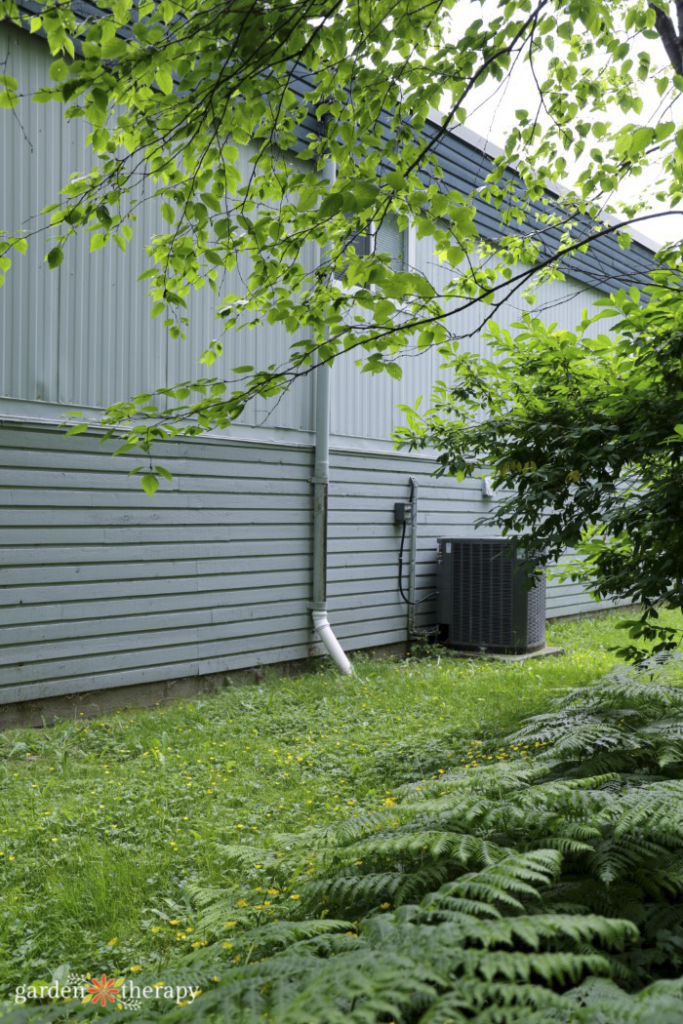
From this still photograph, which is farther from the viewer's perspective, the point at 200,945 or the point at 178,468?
the point at 178,468

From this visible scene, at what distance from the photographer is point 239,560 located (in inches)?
306

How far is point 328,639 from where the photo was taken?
8.36 m

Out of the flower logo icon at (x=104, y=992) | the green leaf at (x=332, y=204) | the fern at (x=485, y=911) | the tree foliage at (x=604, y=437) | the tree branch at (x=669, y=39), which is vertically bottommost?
the flower logo icon at (x=104, y=992)

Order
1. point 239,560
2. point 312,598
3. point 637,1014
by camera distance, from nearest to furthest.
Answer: point 637,1014, point 239,560, point 312,598

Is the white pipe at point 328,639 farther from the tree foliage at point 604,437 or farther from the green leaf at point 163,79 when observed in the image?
the green leaf at point 163,79

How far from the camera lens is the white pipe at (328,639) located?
825cm

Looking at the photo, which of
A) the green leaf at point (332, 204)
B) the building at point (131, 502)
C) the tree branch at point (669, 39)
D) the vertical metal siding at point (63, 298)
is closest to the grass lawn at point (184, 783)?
the building at point (131, 502)

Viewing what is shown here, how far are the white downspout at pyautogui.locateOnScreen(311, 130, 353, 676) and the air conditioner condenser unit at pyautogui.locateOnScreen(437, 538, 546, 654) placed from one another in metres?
1.91

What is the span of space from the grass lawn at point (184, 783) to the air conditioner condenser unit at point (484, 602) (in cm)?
132

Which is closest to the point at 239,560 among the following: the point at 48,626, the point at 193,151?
the point at 48,626

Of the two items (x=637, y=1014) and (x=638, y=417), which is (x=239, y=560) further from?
(x=637, y=1014)

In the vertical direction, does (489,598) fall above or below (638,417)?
below

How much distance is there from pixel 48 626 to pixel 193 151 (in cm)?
397

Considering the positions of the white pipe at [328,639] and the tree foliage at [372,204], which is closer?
the tree foliage at [372,204]
